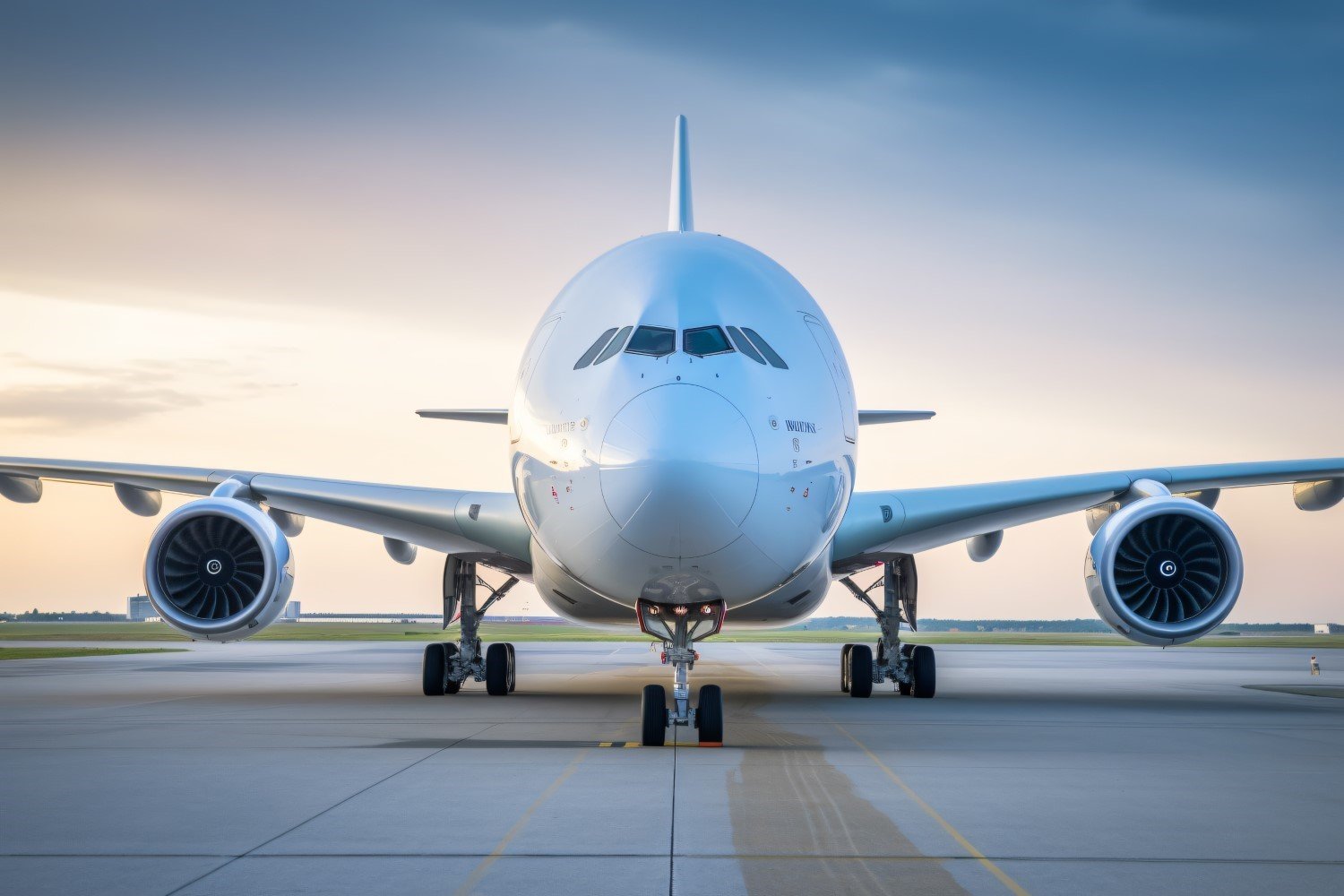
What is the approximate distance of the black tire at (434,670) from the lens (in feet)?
53.0

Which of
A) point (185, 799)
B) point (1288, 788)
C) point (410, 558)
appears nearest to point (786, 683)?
point (410, 558)

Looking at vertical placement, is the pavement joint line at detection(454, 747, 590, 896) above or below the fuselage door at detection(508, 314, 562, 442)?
below

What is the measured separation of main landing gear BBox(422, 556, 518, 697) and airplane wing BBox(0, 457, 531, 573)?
0.62 m

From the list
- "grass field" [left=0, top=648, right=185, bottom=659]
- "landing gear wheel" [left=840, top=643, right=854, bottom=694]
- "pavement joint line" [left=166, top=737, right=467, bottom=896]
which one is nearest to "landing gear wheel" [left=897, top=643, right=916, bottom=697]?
"landing gear wheel" [left=840, top=643, right=854, bottom=694]

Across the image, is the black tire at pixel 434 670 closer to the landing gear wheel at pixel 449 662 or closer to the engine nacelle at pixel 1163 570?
the landing gear wheel at pixel 449 662

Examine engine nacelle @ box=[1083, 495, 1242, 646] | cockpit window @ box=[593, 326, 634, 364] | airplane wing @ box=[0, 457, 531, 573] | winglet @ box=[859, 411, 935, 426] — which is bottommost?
engine nacelle @ box=[1083, 495, 1242, 646]

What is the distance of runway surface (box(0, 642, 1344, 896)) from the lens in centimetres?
533

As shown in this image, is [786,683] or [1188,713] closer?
[1188,713]

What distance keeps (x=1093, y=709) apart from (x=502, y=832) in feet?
33.7

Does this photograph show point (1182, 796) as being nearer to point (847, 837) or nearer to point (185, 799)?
point (847, 837)

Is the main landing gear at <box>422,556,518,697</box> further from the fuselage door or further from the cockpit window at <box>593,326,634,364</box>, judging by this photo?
the cockpit window at <box>593,326,634,364</box>

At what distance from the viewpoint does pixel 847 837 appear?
6.17 metres

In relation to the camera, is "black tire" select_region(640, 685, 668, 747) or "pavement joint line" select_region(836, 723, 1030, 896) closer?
"pavement joint line" select_region(836, 723, 1030, 896)

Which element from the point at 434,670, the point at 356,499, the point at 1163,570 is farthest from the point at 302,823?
the point at 1163,570
